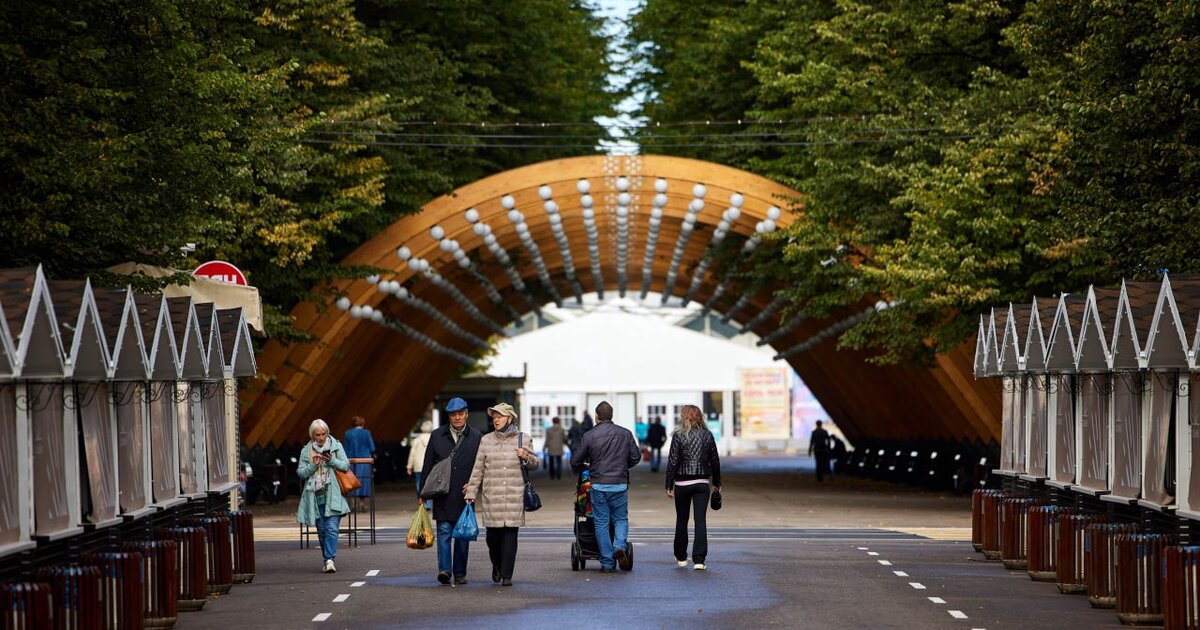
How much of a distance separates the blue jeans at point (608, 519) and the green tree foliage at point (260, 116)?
17.3ft

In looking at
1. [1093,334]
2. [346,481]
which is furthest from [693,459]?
Answer: [1093,334]

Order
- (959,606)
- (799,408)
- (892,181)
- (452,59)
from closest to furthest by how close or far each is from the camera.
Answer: (959,606), (892,181), (452,59), (799,408)

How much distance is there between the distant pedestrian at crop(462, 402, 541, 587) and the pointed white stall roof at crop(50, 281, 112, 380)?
4145 millimetres

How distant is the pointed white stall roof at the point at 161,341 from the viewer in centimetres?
1452

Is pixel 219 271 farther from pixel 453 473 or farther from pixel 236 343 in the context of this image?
pixel 453 473

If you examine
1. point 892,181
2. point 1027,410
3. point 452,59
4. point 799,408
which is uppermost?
point 452,59

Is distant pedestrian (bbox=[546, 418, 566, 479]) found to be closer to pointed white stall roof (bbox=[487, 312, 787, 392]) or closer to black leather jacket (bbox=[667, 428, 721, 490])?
pointed white stall roof (bbox=[487, 312, 787, 392])

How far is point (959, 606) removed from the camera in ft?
48.2

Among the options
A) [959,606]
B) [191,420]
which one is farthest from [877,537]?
[191,420]

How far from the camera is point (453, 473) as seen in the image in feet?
53.3

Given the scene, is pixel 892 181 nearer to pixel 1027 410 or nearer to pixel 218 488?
pixel 1027 410

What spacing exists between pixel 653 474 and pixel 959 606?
34911 mm

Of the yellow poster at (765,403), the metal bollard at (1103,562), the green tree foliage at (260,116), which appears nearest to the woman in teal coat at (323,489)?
the green tree foliage at (260,116)

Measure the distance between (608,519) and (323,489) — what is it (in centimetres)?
290
